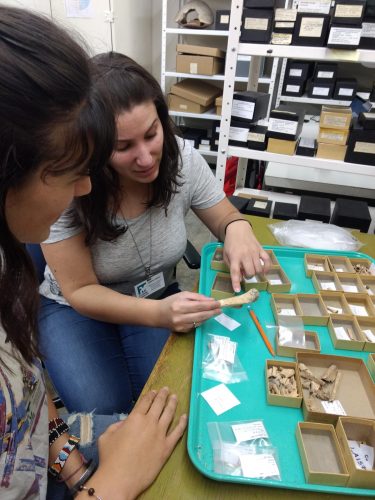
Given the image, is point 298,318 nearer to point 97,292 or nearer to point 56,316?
point 97,292

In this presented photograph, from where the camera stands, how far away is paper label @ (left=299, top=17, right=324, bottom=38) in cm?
120

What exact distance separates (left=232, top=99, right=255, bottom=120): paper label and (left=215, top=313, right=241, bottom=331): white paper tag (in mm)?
945

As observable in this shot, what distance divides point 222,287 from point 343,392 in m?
0.37

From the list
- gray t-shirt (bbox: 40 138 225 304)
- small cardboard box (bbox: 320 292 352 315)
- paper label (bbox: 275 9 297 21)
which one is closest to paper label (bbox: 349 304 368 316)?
small cardboard box (bbox: 320 292 352 315)

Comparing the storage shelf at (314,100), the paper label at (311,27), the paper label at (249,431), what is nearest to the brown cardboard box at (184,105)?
the storage shelf at (314,100)

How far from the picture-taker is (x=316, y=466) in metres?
0.54

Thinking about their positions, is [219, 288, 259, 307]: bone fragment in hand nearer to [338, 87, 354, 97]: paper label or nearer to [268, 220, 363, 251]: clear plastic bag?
[268, 220, 363, 251]: clear plastic bag

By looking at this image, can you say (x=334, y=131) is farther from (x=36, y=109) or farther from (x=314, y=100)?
(x=36, y=109)

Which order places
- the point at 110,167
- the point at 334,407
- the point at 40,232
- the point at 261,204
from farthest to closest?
1. the point at 261,204
2. the point at 110,167
3. the point at 334,407
4. the point at 40,232

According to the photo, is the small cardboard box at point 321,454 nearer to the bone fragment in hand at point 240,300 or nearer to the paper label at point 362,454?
the paper label at point 362,454

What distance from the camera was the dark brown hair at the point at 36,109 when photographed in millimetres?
375

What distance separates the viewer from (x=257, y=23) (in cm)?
129

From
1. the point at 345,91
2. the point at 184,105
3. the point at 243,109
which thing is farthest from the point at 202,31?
the point at 243,109

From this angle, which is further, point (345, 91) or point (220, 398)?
point (345, 91)
